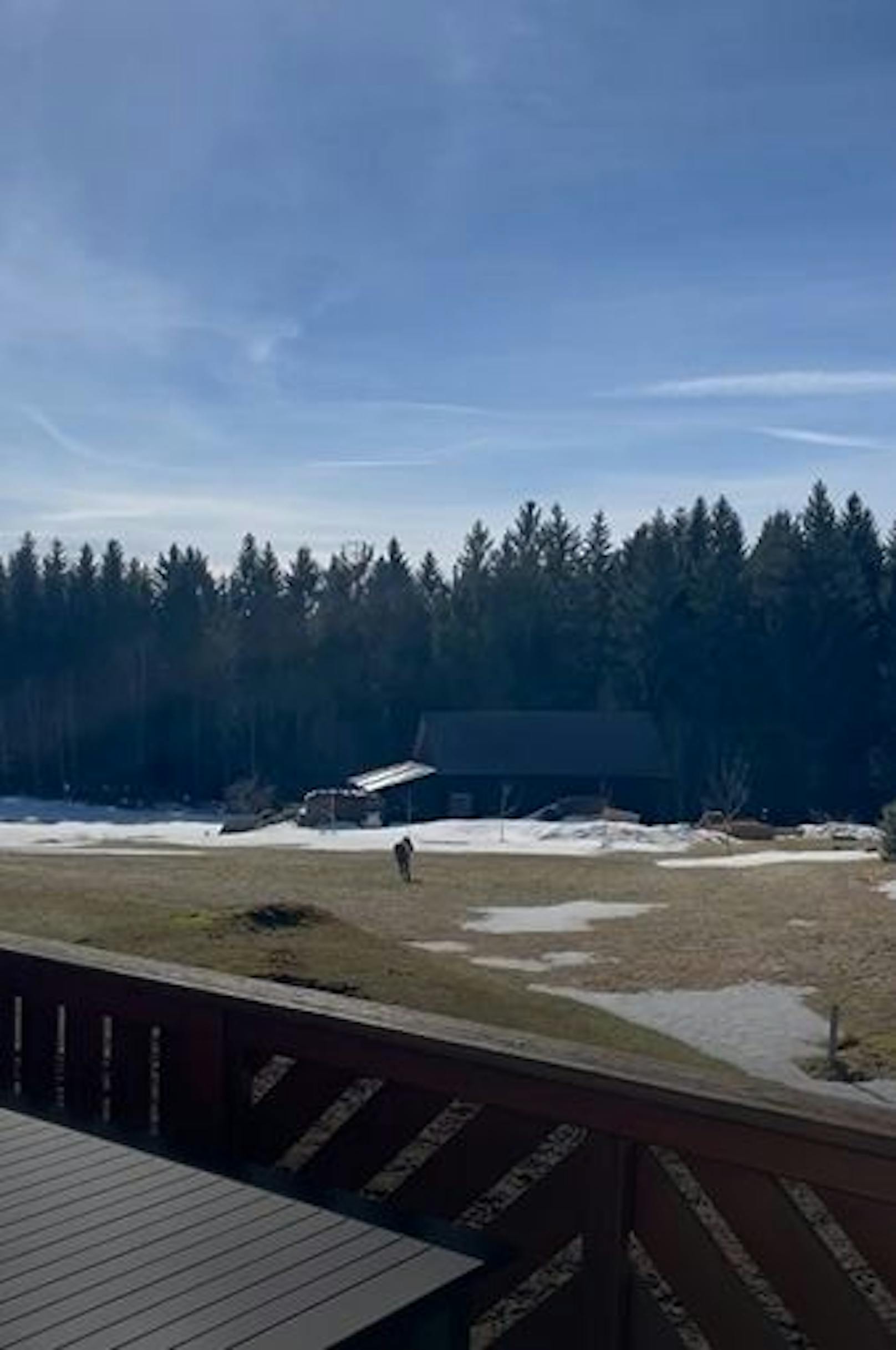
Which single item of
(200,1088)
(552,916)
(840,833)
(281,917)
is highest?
(200,1088)

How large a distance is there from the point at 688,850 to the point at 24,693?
3583cm

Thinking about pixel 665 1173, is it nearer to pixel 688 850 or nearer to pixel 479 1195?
pixel 479 1195

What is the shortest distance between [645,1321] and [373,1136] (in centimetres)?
58

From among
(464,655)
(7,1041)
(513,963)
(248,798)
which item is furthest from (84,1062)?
(464,655)

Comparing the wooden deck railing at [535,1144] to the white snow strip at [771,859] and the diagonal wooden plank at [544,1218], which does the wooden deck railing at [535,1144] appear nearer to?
the diagonal wooden plank at [544,1218]

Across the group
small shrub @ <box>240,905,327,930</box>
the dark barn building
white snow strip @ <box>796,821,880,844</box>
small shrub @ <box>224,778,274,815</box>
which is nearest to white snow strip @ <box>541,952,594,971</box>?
small shrub @ <box>240,905,327,930</box>

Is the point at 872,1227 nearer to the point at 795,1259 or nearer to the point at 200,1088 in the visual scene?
the point at 795,1259

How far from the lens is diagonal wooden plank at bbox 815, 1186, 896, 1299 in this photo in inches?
75.5

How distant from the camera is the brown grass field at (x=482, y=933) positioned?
942cm

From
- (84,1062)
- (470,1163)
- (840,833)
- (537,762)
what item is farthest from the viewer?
(537,762)

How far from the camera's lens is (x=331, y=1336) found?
6.34ft

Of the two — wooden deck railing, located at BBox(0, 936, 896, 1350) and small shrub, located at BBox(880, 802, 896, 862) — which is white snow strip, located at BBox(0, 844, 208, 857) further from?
wooden deck railing, located at BBox(0, 936, 896, 1350)

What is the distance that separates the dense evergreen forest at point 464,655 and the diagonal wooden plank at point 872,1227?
1927 inches

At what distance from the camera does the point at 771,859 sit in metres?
27.7
